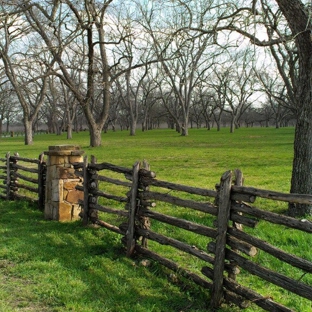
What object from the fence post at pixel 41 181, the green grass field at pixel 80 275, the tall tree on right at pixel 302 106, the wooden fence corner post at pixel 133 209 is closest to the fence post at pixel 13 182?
the fence post at pixel 41 181

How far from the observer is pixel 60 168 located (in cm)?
689

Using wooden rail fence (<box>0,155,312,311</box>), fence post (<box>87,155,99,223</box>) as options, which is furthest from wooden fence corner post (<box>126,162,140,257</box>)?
fence post (<box>87,155,99,223</box>)

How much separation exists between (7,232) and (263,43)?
19.6 feet

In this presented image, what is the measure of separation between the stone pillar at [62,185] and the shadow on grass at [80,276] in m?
0.65

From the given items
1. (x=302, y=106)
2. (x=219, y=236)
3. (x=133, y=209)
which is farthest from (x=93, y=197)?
(x=302, y=106)

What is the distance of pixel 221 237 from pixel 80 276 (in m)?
1.85

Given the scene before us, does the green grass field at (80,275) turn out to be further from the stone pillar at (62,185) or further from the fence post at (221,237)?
the stone pillar at (62,185)

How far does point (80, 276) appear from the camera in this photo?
4.37 metres

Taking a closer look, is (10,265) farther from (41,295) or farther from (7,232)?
(7,232)

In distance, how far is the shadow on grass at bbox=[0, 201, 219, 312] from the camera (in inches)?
147

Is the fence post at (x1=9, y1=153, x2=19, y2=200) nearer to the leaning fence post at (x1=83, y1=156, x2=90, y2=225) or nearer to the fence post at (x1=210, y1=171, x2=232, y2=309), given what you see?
the leaning fence post at (x1=83, y1=156, x2=90, y2=225)

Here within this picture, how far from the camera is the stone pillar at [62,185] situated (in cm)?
684

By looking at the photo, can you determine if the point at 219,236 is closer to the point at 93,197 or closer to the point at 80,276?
the point at 80,276

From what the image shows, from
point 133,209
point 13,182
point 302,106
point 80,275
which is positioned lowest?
point 80,275
